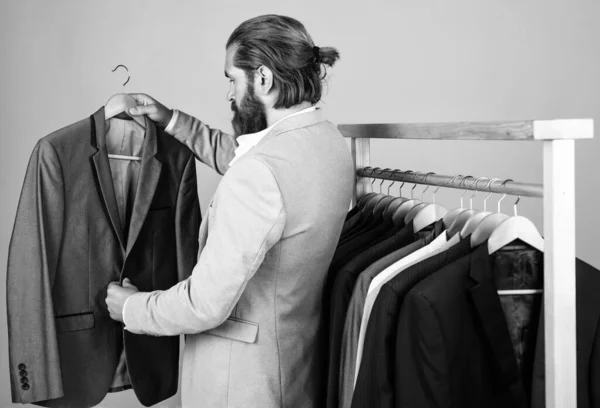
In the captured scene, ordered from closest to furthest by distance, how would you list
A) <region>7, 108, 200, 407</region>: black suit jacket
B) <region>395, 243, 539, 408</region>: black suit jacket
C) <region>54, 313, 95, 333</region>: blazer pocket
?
<region>395, 243, 539, 408</region>: black suit jacket → <region>7, 108, 200, 407</region>: black suit jacket → <region>54, 313, 95, 333</region>: blazer pocket

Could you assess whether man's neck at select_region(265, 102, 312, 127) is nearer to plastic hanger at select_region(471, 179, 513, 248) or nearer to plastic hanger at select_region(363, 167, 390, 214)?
plastic hanger at select_region(471, 179, 513, 248)

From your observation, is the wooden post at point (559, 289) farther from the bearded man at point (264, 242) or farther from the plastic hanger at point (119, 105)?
the plastic hanger at point (119, 105)

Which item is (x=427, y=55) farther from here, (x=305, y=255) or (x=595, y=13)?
(x=305, y=255)

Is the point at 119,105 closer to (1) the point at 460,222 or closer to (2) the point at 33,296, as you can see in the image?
(2) the point at 33,296

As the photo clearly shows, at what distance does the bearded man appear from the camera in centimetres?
170

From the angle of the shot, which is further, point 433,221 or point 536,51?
point 536,51

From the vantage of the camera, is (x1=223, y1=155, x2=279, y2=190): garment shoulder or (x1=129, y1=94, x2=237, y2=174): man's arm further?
(x1=129, y1=94, x2=237, y2=174): man's arm

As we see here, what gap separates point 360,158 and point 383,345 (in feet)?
3.66

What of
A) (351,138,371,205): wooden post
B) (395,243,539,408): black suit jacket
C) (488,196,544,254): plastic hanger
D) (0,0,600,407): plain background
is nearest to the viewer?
(395,243,539,408): black suit jacket

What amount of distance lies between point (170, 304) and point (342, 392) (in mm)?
543

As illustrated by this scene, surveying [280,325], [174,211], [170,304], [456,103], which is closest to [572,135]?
[280,325]

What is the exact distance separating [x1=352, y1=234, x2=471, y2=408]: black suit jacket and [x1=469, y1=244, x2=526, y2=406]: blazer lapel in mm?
138

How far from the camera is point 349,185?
1936 mm

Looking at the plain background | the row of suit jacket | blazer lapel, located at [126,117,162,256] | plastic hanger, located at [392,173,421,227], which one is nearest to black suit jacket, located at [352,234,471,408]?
the row of suit jacket
